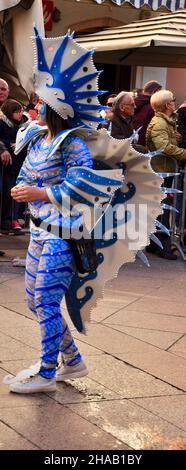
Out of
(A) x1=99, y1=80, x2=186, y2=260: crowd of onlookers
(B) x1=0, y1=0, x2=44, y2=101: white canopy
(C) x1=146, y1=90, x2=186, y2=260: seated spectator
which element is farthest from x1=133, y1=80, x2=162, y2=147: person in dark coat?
(B) x1=0, y1=0, x2=44, y2=101: white canopy

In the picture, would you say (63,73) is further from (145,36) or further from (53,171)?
(145,36)

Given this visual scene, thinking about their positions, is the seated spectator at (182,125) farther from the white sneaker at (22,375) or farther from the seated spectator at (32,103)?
the white sneaker at (22,375)

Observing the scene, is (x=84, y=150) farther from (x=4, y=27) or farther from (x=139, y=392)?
(x=4, y=27)

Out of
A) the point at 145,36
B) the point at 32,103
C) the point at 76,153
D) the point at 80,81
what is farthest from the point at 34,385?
the point at 145,36

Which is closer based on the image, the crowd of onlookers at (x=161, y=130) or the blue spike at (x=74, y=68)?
the blue spike at (x=74, y=68)

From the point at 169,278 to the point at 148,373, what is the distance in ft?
9.83

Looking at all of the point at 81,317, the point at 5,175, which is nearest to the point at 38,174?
the point at 81,317

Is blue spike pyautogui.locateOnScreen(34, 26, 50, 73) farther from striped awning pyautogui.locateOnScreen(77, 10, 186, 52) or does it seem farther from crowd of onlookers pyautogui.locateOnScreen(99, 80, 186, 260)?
striped awning pyautogui.locateOnScreen(77, 10, 186, 52)

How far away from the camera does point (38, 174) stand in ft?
14.1

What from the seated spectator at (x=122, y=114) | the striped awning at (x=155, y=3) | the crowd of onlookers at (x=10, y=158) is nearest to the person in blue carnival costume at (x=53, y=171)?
the seated spectator at (x=122, y=114)

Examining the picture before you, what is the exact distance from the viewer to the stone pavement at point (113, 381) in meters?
3.87

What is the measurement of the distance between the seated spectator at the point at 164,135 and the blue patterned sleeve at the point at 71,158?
440cm

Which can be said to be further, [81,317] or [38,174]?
[81,317]

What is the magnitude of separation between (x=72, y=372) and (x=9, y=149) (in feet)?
14.9
